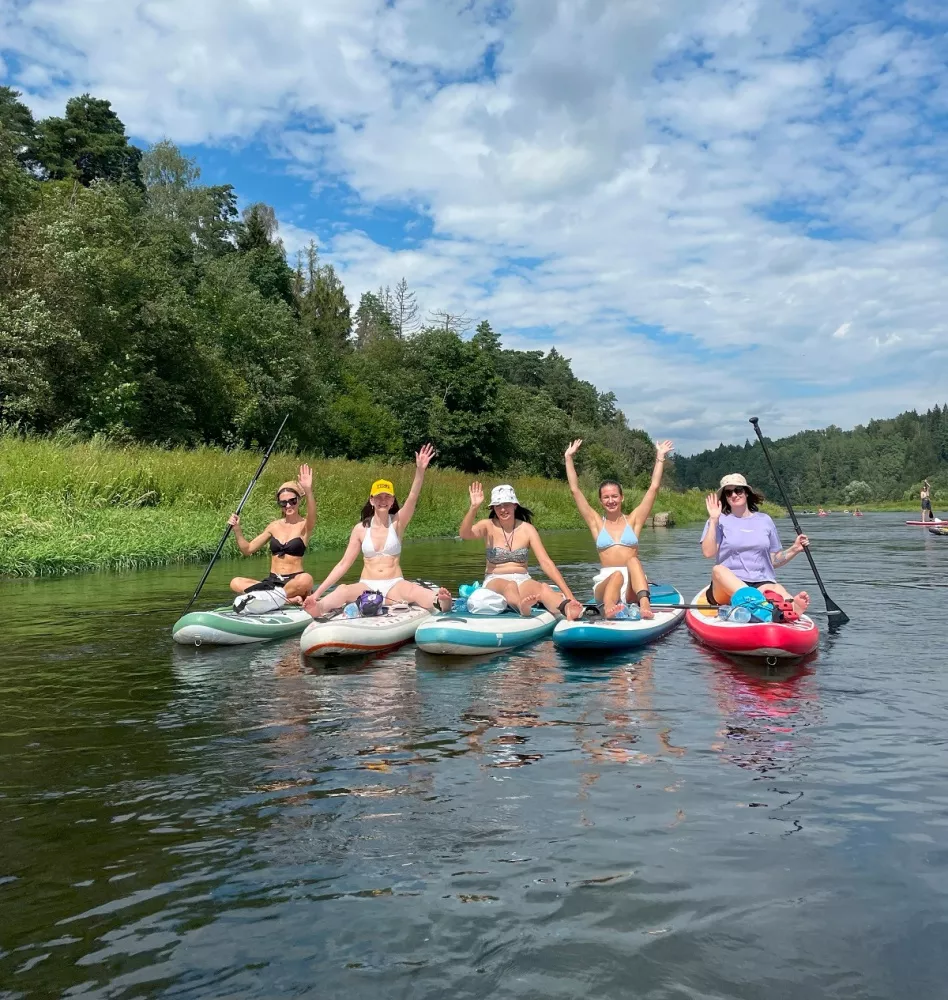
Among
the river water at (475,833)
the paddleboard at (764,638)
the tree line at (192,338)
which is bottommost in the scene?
the river water at (475,833)

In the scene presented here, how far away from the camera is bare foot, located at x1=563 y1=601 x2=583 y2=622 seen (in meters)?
7.68

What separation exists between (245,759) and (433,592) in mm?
4150

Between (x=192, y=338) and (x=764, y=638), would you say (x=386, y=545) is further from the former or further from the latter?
(x=192, y=338)

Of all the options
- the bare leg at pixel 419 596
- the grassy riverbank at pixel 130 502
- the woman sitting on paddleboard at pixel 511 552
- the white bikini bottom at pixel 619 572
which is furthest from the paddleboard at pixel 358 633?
the grassy riverbank at pixel 130 502

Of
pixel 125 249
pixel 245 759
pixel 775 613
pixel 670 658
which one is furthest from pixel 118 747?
pixel 125 249

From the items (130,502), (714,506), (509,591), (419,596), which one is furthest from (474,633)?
(130,502)

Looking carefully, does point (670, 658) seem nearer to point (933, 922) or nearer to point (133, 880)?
point (933, 922)

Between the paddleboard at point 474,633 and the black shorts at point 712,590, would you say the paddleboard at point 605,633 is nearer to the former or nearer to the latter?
the paddleboard at point 474,633

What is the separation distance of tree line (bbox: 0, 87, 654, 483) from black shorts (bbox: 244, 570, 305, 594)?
12617 mm

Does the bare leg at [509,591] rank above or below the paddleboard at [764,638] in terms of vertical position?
above

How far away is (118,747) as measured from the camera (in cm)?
477

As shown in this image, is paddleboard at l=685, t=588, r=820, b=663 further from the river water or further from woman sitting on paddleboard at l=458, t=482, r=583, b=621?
woman sitting on paddleboard at l=458, t=482, r=583, b=621

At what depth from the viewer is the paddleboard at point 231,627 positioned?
773cm

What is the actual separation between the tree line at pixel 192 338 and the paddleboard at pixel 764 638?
55.6 ft
